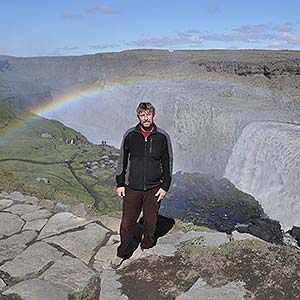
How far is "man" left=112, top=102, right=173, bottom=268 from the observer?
4824 millimetres

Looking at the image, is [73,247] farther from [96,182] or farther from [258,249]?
[96,182]

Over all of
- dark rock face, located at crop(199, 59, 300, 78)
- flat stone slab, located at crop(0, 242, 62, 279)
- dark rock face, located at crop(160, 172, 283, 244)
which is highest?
dark rock face, located at crop(199, 59, 300, 78)

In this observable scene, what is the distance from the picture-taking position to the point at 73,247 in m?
5.57

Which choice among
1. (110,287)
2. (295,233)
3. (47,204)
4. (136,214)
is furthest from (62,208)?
(295,233)

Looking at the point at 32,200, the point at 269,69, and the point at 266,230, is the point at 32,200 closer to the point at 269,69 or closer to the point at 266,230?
the point at 266,230

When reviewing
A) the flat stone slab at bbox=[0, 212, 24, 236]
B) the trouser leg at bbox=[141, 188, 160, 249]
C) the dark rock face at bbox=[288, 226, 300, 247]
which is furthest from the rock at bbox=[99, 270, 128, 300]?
the dark rock face at bbox=[288, 226, 300, 247]

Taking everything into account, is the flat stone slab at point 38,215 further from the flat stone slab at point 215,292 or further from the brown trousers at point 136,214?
the flat stone slab at point 215,292

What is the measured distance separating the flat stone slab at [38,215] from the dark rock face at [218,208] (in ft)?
32.8

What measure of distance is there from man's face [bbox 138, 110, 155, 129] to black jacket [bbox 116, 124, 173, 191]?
110 mm

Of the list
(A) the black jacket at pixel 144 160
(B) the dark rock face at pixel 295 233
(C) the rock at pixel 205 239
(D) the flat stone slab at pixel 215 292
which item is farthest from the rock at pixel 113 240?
(B) the dark rock face at pixel 295 233

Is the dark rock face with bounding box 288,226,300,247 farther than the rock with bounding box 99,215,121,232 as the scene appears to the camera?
Yes

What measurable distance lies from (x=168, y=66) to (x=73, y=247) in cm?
6029

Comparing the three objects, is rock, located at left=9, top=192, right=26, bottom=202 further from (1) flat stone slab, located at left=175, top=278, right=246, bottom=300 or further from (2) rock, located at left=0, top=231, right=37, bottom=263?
(1) flat stone slab, located at left=175, top=278, right=246, bottom=300

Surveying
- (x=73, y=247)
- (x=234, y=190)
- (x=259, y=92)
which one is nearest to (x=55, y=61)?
(x=259, y=92)
